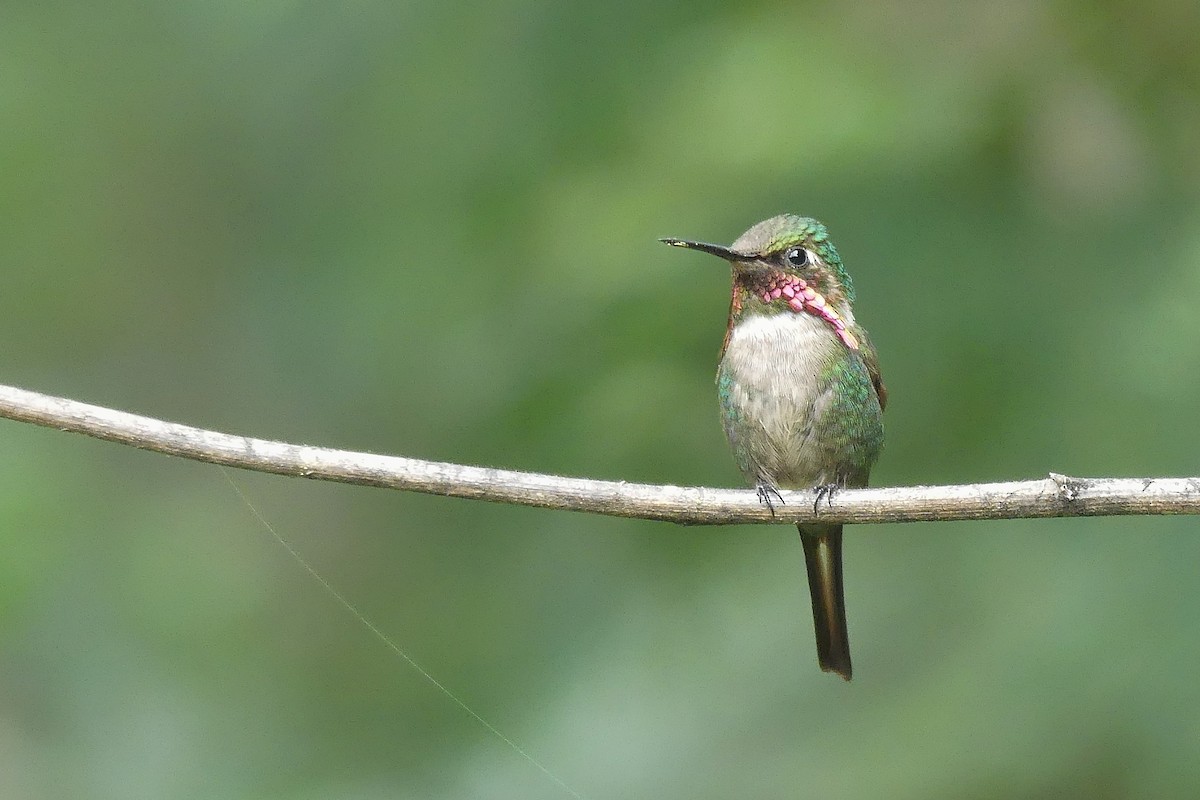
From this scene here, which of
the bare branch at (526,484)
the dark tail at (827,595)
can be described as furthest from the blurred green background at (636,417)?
the bare branch at (526,484)

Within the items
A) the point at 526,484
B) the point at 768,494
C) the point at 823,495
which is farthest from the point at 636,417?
the point at 526,484

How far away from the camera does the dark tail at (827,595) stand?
14.6 feet

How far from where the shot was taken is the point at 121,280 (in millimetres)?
7785

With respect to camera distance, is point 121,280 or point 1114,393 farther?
point 121,280

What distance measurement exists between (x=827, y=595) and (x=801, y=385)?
2.40 ft

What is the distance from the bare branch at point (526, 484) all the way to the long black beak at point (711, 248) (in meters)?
1.00

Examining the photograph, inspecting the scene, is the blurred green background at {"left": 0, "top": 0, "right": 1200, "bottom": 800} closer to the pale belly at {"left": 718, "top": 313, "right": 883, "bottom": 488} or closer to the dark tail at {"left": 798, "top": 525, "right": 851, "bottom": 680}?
the dark tail at {"left": 798, "top": 525, "right": 851, "bottom": 680}

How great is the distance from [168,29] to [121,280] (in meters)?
1.50

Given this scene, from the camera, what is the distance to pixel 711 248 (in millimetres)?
4266

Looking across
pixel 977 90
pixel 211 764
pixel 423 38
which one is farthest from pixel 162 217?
pixel 977 90

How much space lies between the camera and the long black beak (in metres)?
4.16

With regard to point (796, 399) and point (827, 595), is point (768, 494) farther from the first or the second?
point (827, 595)

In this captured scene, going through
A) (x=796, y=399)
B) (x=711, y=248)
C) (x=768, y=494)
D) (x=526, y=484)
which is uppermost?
(x=711, y=248)

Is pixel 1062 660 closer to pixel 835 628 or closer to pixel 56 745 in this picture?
pixel 835 628
